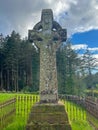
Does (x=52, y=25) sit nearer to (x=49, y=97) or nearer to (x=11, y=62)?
(x=49, y=97)

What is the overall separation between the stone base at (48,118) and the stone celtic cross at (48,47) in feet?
1.63

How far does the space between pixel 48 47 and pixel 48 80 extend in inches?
51.9

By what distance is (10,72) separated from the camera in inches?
2323

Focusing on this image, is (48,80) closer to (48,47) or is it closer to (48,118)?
(48,47)

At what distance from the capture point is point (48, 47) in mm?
10508

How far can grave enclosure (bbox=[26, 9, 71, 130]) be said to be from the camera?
9.41m

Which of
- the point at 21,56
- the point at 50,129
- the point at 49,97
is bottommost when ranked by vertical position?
the point at 50,129

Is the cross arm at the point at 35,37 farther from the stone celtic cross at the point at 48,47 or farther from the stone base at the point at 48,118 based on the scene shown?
the stone base at the point at 48,118

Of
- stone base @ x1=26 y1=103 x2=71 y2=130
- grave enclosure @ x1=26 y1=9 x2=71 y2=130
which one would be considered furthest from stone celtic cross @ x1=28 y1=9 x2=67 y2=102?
stone base @ x1=26 y1=103 x2=71 y2=130

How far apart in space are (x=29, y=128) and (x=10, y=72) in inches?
1978

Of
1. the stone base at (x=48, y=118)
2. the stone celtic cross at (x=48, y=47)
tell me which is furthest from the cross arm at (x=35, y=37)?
the stone base at (x=48, y=118)

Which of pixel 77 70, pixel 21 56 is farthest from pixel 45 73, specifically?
pixel 77 70

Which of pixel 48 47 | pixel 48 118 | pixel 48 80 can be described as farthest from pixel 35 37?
pixel 48 118

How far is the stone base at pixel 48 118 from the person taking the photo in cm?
934
